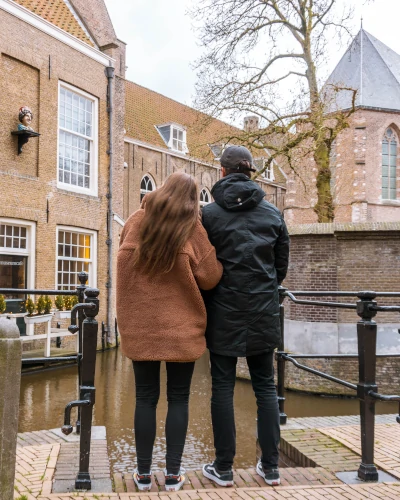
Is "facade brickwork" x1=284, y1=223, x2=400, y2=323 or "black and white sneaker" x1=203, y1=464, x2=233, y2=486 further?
"facade brickwork" x1=284, y1=223, x2=400, y2=323

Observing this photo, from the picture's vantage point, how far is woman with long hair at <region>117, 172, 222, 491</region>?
100 inches

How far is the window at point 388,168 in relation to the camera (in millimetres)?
26141

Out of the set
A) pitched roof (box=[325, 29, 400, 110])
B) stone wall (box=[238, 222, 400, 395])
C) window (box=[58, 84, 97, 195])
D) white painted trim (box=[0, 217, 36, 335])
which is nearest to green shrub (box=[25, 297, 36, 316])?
white painted trim (box=[0, 217, 36, 335])

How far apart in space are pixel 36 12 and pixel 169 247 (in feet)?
38.1

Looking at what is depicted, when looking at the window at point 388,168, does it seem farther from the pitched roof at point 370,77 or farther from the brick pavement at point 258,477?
the brick pavement at point 258,477

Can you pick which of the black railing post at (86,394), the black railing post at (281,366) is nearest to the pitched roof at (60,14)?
the black railing post at (281,366)

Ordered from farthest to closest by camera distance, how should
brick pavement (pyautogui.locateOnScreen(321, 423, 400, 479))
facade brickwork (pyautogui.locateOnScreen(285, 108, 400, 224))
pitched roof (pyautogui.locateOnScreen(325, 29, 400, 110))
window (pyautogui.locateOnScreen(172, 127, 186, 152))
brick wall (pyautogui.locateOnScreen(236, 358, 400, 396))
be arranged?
1. pitched roof (pyautogui.locateOnScreen(325, 29, 400, 110))
2. facade brickwork (pyautogui.locateOnScreen(285, 108, 400, 224))
3. window (pyautogui.locateOnScreen(172, 127, 186, 152))
4. brick wall (pyautogui.locateOnScreen(236, 358, 400, 396))
5. brick pavement (pyautogui.locateOnScreen(321, 423, 400, 479))

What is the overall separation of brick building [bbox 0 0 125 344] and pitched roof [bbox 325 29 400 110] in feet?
51.0

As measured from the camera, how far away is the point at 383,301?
26.3ft

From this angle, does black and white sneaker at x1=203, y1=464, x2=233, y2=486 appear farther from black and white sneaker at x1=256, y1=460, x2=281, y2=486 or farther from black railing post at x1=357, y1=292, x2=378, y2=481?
black railing post at x1=357, y1=292, x2=378, y2=481

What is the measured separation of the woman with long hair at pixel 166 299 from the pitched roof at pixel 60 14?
11308mm

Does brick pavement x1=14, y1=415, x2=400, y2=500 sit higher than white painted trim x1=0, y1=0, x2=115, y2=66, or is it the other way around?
white painted trim x1=0, y1=0, x2=115, y2=66

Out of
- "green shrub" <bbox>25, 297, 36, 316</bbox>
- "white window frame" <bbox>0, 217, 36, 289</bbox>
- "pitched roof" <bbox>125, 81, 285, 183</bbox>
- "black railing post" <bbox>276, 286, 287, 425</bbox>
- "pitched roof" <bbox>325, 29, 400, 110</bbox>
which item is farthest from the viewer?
"pitched roof" <bbox>325, 29, 400, 110</bbox>

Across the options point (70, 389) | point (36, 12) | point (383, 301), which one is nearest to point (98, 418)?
point (70, 389)
